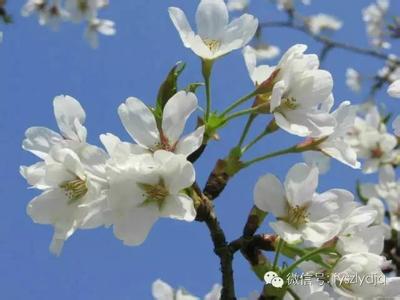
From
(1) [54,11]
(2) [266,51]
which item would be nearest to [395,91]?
(1) [54,11]

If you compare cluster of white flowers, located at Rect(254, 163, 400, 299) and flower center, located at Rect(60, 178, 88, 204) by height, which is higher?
flower center, located at Rect(60, 178, 88, 204)

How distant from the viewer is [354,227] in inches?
59.6

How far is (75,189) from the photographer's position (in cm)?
147

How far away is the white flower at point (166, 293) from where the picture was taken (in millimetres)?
2018

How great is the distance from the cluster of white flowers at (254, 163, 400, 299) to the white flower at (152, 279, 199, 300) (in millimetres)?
557

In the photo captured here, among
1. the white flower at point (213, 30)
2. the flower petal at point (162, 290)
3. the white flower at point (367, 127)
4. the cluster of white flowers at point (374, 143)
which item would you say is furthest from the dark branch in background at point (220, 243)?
the white flower at point (367, 127)

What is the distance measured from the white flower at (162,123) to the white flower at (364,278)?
1.34ft

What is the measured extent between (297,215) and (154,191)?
0.33 meters

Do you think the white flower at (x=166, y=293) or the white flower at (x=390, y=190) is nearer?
the white flower at (x=166, y=293)

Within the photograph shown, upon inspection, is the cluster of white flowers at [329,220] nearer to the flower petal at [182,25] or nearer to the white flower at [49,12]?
the flower petal at [182,25]

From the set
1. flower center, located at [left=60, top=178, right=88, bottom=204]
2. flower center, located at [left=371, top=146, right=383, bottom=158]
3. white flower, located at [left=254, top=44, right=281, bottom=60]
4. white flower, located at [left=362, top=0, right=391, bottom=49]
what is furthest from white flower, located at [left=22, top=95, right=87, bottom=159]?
white flower, located at [left=362, top=0, right=391, bottom=49]

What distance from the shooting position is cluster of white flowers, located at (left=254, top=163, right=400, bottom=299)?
1.50 m

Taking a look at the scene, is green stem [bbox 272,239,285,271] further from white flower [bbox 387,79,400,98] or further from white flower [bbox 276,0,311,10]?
white flower [bbox 276,0,311,10]

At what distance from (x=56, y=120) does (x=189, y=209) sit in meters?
0.42
